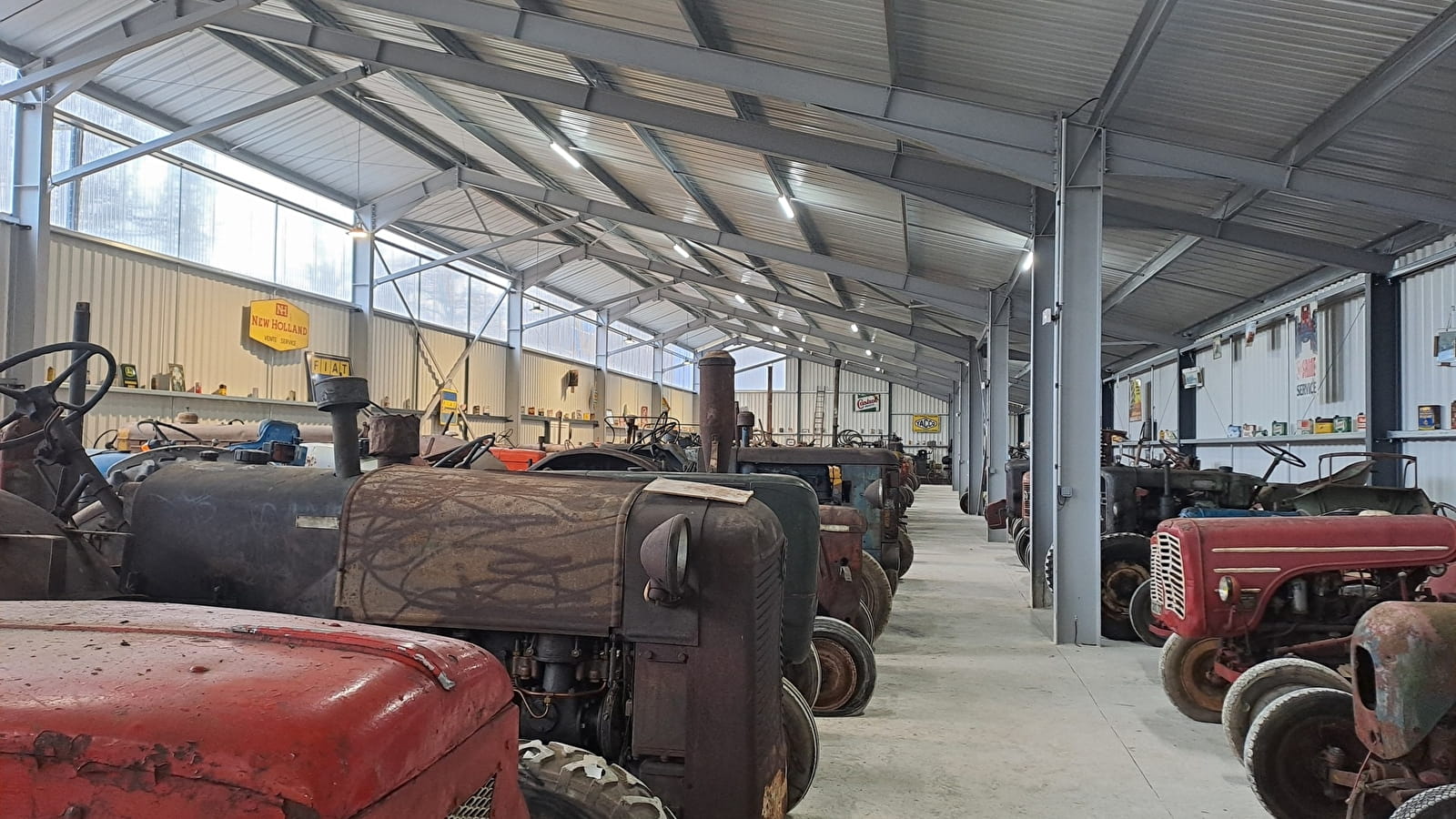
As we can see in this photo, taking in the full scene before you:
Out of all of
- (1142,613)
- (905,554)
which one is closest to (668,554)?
(1142,613)

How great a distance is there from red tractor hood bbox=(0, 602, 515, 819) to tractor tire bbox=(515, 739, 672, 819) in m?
0.77

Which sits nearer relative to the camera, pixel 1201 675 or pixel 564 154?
pixel 1201 675

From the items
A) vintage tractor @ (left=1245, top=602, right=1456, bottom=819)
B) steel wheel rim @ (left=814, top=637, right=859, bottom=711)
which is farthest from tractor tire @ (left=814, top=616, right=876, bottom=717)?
vintage tractor @ (left=1245, top=602, right=1456, bottom=819)

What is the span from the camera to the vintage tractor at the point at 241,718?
1187 millimetres

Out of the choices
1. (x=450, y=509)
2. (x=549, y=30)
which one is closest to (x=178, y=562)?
(x=450, y=509)

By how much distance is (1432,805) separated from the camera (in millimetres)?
2770

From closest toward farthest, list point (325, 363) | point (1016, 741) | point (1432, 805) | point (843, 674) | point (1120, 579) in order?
point (1432, 805), point (1016, 741), point (843, 674), point (1120, 579), point (325, 363)

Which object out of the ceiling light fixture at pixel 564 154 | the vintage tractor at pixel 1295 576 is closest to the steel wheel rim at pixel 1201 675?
the vintage tractor at pixel 1295 576

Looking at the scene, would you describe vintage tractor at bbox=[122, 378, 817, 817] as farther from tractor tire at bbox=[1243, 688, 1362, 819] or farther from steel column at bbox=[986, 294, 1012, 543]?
steel column at bbox=[986, 294, 1012, 543]

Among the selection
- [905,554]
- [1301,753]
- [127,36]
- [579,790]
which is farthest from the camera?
[905,554]

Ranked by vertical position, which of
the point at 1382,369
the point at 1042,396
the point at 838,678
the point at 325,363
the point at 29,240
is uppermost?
the point at 29,240

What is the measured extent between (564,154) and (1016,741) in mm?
10899

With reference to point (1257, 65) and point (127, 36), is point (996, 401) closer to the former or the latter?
point (1257, 65)

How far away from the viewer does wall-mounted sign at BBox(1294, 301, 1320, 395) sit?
11891 mm
